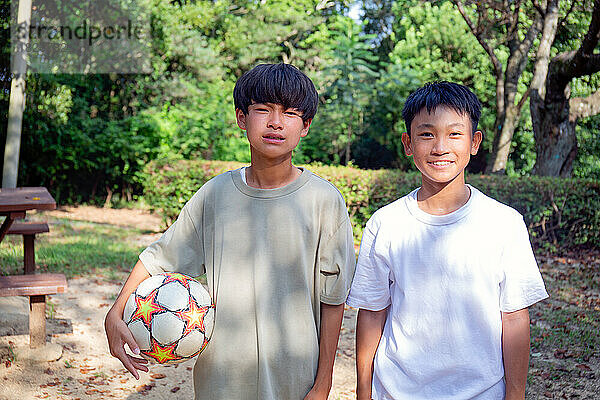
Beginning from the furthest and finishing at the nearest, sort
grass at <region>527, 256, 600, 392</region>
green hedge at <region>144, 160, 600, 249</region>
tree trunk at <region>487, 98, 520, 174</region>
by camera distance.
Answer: tree trunk at <region>487, 98, 520, 174</region> → green hedge at <region>144, 160, 600, 249</region> → grass at <region>527, 256, 600, 392</region>

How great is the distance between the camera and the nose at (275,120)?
188 cm

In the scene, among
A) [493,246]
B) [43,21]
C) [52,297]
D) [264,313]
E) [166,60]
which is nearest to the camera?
[493,246]

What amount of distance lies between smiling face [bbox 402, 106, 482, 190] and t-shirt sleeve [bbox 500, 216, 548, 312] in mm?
246

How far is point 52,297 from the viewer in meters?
6.14

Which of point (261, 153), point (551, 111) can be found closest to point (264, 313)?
point (261, 153)

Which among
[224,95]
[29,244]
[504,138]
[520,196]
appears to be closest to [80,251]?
[29,244]

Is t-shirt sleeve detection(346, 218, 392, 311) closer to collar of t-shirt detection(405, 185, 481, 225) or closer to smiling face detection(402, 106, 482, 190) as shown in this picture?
collar of t-shirt detection(405, 185, 481, 225)

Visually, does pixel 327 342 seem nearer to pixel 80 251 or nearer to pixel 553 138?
pixel 80 251

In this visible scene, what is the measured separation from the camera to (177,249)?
6.49ft

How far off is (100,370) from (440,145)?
3.47 metres

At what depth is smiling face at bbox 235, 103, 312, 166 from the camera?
6.17 feet

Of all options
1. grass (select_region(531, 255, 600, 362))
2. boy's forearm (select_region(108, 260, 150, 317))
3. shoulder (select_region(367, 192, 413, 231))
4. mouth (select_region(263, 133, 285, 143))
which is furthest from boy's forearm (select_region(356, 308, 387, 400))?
grass (select_region(531, 255, 600, 362))

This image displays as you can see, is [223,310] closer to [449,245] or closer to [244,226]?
[244,226]

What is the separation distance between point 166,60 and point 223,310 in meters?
14.3
